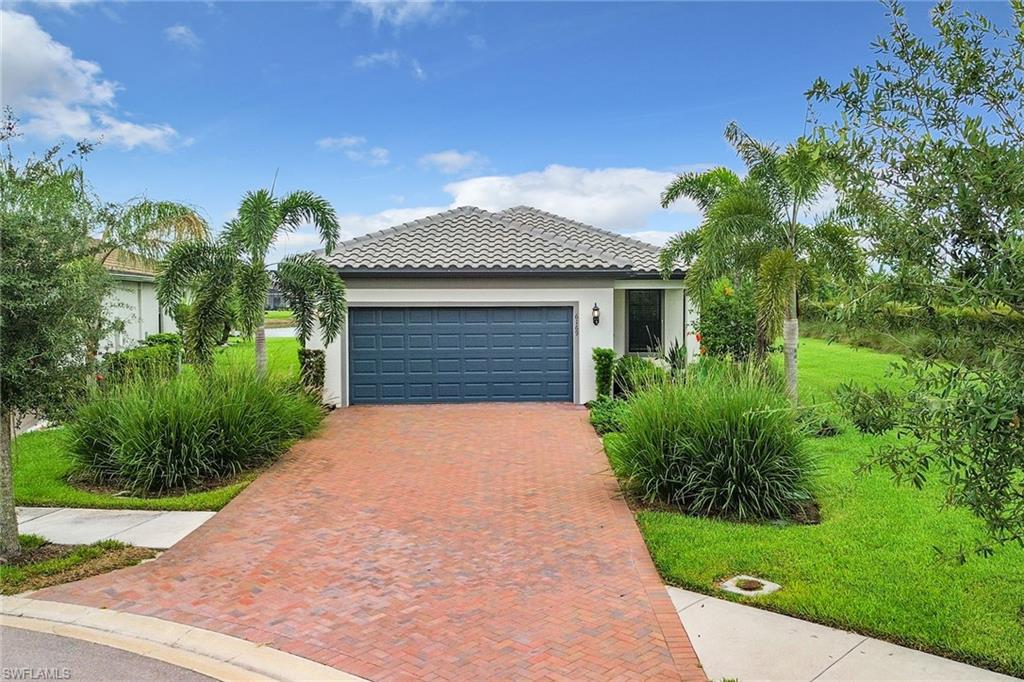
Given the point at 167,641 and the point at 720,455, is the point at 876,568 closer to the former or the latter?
the point at 720,455

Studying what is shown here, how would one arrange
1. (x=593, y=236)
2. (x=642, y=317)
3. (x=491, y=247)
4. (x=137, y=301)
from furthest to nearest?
(x=137, y=301) → (x=593, y=236) → (x=642, y=317) → (x=491, y=247)

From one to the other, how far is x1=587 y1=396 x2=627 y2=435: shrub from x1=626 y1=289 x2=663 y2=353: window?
473cm

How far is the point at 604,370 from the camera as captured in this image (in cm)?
1694

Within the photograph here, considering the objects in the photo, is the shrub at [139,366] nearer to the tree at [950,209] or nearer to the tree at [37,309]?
the tree at [37,309]

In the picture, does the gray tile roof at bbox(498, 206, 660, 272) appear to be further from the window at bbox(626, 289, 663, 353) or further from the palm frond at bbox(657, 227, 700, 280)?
the palm frond at bbox(657, 227, 700, 280)

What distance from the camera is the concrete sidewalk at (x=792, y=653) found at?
4.73 metres

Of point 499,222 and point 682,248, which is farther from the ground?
point 499,222

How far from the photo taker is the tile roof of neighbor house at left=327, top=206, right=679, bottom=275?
17188mm

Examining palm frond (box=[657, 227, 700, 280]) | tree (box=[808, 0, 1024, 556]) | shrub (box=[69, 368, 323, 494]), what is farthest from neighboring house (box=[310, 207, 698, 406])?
tree (box=[808, 0, 1024, 556])

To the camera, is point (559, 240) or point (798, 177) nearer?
point (798, 177)

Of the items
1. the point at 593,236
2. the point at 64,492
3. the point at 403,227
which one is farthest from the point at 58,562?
the point at 593,236

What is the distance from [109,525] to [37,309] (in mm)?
2910

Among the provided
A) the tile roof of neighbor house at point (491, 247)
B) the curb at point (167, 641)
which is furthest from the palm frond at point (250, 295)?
the curb at point (167, 641)

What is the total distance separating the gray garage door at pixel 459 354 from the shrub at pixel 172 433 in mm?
5879
